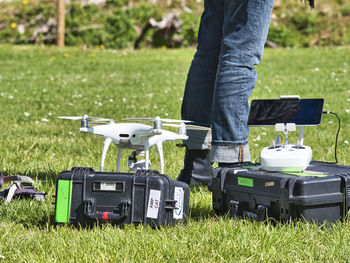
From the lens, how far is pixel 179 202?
2789 mm

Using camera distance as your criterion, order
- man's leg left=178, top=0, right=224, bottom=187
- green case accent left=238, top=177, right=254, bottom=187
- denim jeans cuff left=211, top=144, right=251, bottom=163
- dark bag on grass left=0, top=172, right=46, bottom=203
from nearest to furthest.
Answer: green case accent left=238, top=177, right=254, bottom=187 < dark bag on grass left=0, top=172, right=46, bottom=203 < denim jeans cuff left=211, top=144, right=251, bottom=163 < man's leg left=178, top=0, right=224, bottom=187

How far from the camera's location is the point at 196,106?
380 centimetres

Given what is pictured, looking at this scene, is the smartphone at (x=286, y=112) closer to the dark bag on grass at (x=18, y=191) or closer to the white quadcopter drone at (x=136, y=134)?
the white quadcopter drone at (x=136, y=134)

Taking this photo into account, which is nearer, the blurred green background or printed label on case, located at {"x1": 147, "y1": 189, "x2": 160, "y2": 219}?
printed label on case, located at {"x1": 147, "y1": 189, "x2": 160, "y2": 219}

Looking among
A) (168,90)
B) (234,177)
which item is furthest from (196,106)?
(168,90)

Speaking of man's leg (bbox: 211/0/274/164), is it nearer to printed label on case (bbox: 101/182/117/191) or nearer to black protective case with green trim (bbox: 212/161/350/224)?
black protective case with green trim (bbox: 212/161/350/224)

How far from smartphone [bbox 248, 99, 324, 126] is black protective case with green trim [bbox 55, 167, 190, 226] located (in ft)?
1.97

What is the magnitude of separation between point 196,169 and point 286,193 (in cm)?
125

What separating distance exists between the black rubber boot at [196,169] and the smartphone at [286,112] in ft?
2.73

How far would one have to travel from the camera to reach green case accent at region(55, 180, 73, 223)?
8.97 ft

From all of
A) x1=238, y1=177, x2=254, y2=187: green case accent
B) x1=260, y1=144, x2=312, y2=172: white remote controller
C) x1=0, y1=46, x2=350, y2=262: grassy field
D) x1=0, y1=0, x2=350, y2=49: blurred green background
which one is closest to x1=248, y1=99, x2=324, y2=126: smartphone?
x1=260, y1=144, x2=312, y2=172: white remote controller

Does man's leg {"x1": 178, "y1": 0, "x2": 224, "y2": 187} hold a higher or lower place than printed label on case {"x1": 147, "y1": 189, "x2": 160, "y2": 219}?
higher

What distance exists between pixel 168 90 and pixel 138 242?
20.2ft

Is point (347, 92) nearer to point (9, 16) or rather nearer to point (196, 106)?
point (196, 106)
